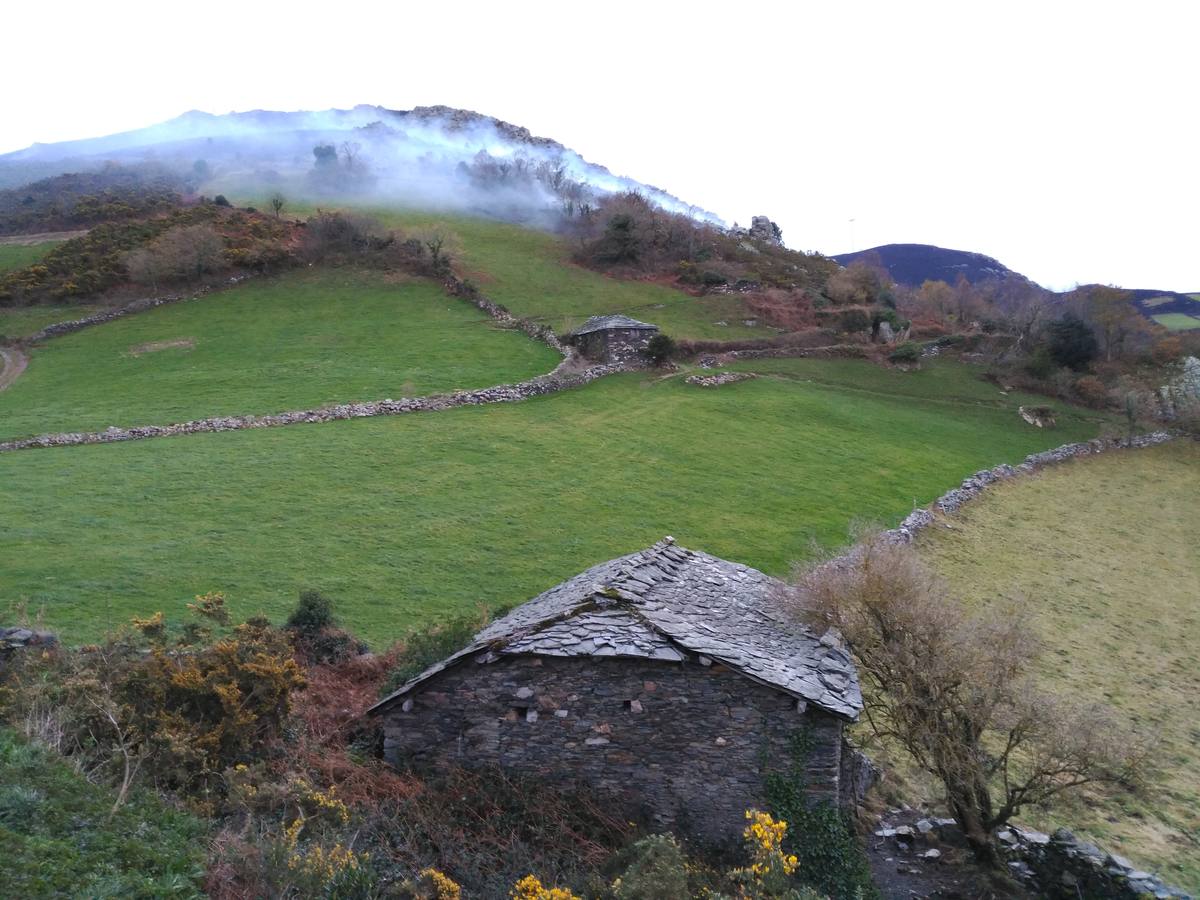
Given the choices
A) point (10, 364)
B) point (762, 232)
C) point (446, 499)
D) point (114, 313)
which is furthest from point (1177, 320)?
point (10, 364)

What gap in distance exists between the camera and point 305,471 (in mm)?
25844

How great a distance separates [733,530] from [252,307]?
38529mm

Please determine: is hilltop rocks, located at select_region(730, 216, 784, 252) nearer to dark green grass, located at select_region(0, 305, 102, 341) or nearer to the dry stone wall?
the dry stone wall

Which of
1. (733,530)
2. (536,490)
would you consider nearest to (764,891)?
(733,530)

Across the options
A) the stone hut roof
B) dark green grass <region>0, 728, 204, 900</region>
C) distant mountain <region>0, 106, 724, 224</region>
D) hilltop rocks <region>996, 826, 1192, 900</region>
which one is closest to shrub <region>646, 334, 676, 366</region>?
the stone hut roof

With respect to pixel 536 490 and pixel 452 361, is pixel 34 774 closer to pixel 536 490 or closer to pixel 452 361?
pixel 536 490

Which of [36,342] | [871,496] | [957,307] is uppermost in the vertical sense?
[957,307]

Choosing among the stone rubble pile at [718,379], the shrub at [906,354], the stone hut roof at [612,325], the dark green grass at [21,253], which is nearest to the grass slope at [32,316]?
the dark green grass at [21,253]

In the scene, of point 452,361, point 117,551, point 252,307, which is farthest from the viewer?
point 252,307

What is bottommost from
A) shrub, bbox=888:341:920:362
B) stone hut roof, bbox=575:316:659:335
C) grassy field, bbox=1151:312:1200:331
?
stone hut roof, bbox=575:316:659:335

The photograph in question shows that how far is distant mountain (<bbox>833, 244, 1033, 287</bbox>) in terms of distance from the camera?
3912 inches

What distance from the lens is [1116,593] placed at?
81.5 feet

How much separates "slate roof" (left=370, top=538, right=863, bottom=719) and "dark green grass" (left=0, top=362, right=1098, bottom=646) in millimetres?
5720

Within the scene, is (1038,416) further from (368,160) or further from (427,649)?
(368,160)
